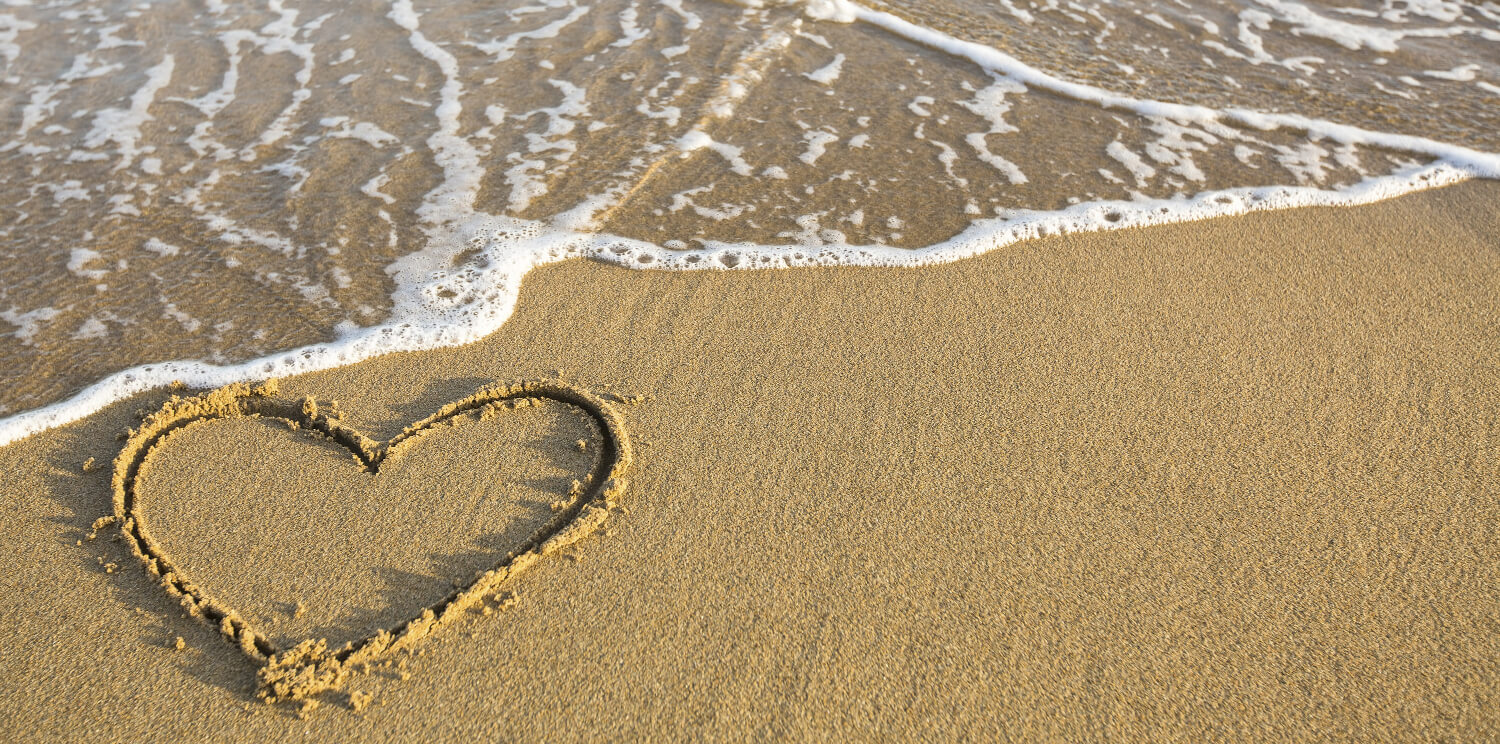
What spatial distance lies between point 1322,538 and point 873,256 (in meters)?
1.65

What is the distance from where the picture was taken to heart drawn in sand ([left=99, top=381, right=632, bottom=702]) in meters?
1.90

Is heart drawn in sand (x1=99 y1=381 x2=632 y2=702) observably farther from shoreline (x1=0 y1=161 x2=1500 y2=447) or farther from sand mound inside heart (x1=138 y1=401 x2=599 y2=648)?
shoreline (x1=0 y1=161 x2=1500 y2=447)

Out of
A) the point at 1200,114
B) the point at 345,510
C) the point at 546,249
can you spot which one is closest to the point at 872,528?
the point at 345,510

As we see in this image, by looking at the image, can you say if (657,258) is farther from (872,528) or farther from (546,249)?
(872,528)

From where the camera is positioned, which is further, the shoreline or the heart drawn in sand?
the shoreline

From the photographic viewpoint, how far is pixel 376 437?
245cm

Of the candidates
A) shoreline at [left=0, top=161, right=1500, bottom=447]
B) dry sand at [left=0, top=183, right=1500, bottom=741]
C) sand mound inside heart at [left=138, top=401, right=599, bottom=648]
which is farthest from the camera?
shoreline at [left=0, top=161, right=1500, bottom=447]

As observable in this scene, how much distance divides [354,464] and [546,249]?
1.16 metres

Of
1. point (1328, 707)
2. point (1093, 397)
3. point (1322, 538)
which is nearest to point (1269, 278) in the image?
point (1093, 397)

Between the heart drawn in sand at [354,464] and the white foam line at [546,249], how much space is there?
195mm

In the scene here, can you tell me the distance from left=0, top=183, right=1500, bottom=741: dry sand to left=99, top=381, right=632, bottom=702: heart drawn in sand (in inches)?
1.6

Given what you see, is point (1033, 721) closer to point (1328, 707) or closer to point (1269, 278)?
point (1328, 707)

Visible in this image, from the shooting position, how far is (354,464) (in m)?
2.37

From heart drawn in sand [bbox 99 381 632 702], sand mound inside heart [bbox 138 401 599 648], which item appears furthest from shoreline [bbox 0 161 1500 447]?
sand mound inside heart [bbox 138 401 599 648]
